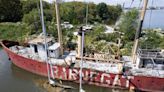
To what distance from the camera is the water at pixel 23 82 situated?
21208mm

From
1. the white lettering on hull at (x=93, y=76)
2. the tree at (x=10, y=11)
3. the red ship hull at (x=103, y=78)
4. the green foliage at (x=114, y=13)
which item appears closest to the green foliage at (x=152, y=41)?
the red ship hull at (x=103, y=78)

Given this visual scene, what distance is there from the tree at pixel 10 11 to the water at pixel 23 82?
22123 millimetres

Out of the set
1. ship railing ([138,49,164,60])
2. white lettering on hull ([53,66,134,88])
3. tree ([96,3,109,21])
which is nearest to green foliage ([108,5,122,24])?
tree ([96,3,109,21])

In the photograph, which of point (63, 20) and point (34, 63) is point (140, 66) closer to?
point (34, 63)

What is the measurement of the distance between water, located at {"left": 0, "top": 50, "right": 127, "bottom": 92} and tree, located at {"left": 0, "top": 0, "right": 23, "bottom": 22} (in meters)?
22.1

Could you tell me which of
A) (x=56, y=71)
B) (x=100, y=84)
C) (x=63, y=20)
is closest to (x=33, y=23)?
(x=63, y=20)

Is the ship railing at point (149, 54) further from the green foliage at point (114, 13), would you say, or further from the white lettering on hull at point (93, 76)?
the green foliage at point (114, 13)

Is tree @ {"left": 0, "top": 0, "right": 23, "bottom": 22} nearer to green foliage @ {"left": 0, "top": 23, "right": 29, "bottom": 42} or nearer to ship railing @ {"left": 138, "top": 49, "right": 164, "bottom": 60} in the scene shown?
green foliage @ {"left": 0, "top": 23, "right": 29, "bottom": 42}

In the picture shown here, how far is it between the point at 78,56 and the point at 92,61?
4.67ft

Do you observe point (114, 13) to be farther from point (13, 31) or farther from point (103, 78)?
point (103, 78)

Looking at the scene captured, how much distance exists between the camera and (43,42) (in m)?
22.6

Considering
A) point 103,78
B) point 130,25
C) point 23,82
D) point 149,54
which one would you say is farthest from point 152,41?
point 23,82

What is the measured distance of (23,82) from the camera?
22891mm

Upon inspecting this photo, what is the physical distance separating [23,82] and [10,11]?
2778 cm
